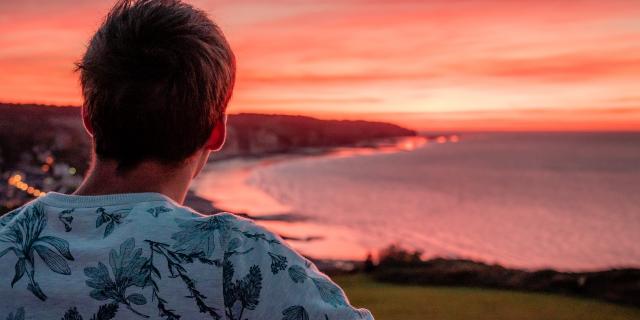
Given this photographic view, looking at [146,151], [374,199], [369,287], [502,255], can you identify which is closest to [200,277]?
[146,151]

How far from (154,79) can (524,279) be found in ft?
24.5

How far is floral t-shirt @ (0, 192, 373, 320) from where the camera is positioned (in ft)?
3.31

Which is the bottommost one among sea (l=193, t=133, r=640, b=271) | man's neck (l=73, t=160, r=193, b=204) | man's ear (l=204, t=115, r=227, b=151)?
sea (l=193, t=133, r=640, b=271)

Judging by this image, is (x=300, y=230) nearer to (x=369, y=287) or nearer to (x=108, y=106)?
(x=369, y=287)

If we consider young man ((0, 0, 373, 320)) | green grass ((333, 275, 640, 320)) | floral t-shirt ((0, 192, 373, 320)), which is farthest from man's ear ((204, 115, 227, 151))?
green grass ((333, 275, 640, 320))

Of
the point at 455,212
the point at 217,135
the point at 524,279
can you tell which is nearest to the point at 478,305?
the point at 524,279

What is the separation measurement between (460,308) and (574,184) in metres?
53.8

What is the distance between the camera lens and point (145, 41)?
44.5 inches

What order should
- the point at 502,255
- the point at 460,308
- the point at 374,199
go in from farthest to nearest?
the point at 374,199
the point at 502,255
the point at 460,308

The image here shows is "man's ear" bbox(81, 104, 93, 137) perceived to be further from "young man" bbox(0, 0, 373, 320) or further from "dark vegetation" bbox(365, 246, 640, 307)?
"dark vegetation" bbox(365, 246, 640, 307)

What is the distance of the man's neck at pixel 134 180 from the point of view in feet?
3.81

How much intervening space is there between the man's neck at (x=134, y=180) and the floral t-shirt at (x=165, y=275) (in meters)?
0.09

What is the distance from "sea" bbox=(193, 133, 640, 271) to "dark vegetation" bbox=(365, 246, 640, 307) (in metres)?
5.45

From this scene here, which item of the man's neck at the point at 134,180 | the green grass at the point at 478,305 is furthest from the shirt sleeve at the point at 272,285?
the green grass at the point at 478,305
